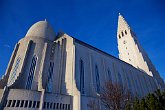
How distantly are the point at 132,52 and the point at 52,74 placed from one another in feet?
122

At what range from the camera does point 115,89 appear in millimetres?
18234

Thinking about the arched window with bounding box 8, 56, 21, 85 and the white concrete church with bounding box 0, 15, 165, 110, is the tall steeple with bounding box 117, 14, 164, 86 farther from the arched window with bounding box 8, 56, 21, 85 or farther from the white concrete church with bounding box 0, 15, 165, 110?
the arched window with bounding box 8, 56, 21, 85

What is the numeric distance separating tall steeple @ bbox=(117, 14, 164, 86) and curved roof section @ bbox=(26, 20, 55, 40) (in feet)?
108

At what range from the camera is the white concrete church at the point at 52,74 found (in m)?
21.4

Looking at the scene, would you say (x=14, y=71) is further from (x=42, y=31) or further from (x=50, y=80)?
(x=42, y=31)

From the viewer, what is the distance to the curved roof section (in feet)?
111

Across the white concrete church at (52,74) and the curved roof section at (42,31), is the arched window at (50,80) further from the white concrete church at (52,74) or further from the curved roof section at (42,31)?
the curved roof section at (42,31)

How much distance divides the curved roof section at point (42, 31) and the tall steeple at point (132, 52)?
1300 inches

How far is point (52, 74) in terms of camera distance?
1125 inches

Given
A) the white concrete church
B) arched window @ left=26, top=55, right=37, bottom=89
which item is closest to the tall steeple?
the white concrete church

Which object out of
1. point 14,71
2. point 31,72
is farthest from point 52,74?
point 14,71

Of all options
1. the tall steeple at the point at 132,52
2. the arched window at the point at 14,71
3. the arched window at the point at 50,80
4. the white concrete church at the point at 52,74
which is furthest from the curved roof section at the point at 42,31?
the tall steeple at the point at 132,52

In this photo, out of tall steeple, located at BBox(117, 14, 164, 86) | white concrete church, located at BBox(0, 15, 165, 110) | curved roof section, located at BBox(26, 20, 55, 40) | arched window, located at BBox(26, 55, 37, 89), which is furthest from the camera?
tall steeple, located at BBox(117, 14, 164, 86)

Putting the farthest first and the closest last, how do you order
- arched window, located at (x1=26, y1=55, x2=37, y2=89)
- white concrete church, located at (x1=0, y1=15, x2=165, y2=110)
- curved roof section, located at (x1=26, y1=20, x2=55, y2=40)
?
1. curved roof section, located at (x1=26, y1=20, x2=55, y2=40)
2. arched window, located at (x1=26, y1=55, x2=37, y2=89)
3. white concrete church, located at (x1=0, y1=15, x2=165, y2=110)
